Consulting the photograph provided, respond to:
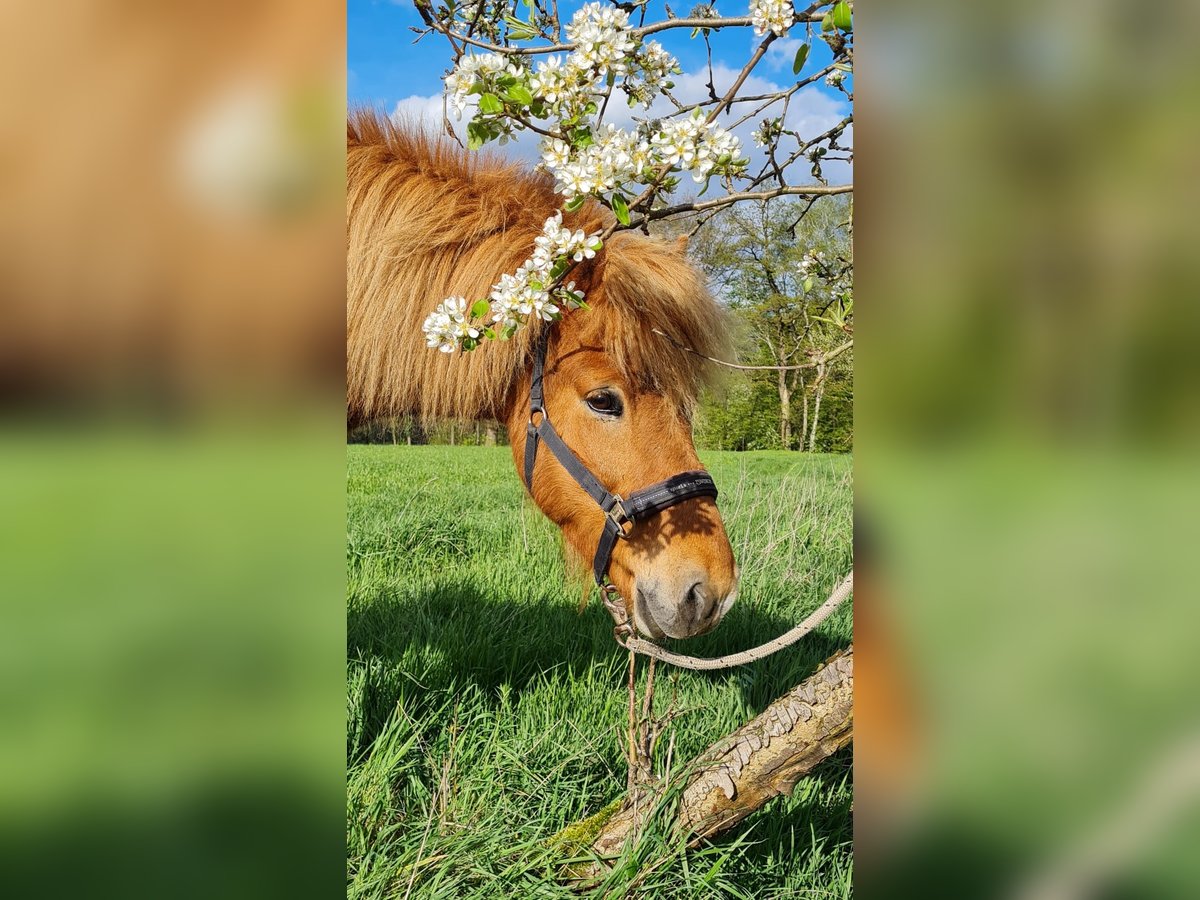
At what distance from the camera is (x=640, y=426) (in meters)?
1.66

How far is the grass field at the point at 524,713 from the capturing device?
1.42m

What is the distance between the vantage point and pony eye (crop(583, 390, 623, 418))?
168cm

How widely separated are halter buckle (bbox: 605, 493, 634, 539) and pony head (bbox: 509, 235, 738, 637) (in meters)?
0.02

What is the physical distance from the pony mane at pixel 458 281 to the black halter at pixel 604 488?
0.36 feet

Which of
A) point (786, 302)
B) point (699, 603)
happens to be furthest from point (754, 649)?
point (786, 302)

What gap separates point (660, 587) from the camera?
155 centimetres

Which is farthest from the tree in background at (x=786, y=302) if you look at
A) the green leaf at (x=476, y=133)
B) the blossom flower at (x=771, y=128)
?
the green leaf at (x=476, y=133)

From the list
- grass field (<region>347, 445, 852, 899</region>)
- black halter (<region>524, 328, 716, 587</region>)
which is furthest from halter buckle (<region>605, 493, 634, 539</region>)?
grass field (<region>347, 445, 852, 899</region>)
